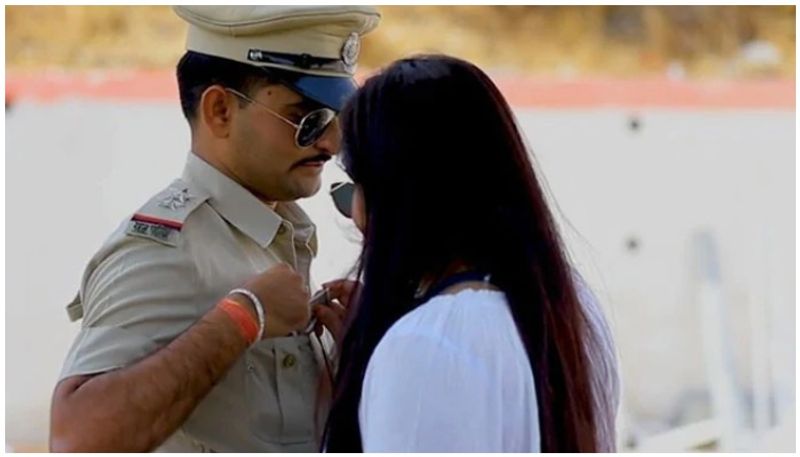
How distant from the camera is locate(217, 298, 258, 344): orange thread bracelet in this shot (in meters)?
1.26

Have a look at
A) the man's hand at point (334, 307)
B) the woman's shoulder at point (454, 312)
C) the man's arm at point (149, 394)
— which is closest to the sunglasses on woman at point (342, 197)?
the man's hand at point (334, 307)

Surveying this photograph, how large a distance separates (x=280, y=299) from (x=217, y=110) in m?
0.24

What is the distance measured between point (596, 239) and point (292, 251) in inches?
85.6

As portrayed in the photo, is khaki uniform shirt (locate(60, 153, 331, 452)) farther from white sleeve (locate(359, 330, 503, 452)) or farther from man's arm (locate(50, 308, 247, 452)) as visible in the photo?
white sleeve (locate(359, 330, 503, 452))

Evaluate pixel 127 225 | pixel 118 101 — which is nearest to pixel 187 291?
pixel 127 225

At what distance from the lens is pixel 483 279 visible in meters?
1.06

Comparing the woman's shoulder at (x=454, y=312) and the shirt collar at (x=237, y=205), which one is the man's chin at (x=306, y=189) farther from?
the woman's shoulder at (x=454, y=312)

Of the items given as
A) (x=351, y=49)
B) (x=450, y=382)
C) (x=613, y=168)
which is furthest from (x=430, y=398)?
(x=613, y=168)

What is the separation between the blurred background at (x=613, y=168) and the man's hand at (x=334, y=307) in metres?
1.92

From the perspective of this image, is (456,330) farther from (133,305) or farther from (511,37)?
(511,37)

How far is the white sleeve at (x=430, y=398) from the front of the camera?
3.31ft

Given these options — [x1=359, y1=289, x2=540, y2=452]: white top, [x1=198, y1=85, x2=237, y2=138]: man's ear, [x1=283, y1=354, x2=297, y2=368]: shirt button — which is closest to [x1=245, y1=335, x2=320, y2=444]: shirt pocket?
[x1=283, y1=354, x2=297, y2=368]: shirt button

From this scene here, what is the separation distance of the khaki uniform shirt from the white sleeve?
33cm

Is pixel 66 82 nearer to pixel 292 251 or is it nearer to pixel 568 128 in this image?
pixel 568 128
